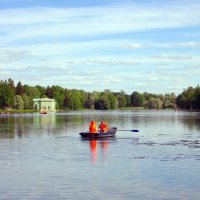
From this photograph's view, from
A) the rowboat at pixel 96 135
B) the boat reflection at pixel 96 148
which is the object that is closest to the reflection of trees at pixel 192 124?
the rowboat at pixel 96 135

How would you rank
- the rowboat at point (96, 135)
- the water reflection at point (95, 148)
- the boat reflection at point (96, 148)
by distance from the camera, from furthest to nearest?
1. the rowboat at point (96, 135)
2. the boat reflection at point (96, 148)
3. the water reflection at point (95, 148)

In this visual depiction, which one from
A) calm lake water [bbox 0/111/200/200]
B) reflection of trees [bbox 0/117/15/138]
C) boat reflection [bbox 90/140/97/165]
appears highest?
reflection of trees [bbox 0/117/15/138]

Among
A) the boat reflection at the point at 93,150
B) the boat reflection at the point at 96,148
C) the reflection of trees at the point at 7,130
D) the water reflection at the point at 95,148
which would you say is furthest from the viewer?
the reflection of trees at the point at 7,130

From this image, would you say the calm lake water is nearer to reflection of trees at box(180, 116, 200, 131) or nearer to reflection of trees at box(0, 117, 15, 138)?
reflection of trees at box(0, 117, 15, 138)

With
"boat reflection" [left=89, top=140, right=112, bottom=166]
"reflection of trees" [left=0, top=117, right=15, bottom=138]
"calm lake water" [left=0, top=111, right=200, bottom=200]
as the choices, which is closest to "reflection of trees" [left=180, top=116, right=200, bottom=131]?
"reflection of trees" [left=0, top=117, right=15, bottom=138]

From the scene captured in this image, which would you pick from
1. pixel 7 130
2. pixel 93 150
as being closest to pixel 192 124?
pixel 7 130

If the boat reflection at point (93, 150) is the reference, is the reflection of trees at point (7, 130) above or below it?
above

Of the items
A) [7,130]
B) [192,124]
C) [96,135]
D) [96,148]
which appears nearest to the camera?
[96,148]

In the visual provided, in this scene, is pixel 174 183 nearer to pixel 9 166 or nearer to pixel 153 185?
pixel 153 185

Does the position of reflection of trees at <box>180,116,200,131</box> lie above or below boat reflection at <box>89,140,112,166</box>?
above

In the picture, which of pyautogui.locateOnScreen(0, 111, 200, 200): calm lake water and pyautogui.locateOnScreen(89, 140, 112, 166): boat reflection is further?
pyautogui.locateOnScreen(89, 140, 112, 166): boat reflection

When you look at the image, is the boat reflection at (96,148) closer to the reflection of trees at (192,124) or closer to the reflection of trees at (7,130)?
the reflection of trees at (7,130)

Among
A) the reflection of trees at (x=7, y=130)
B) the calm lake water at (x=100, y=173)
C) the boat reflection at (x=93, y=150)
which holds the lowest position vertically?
the calm lake water at (x=100, y=173)

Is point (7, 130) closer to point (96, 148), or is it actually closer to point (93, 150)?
point (96, 148)
